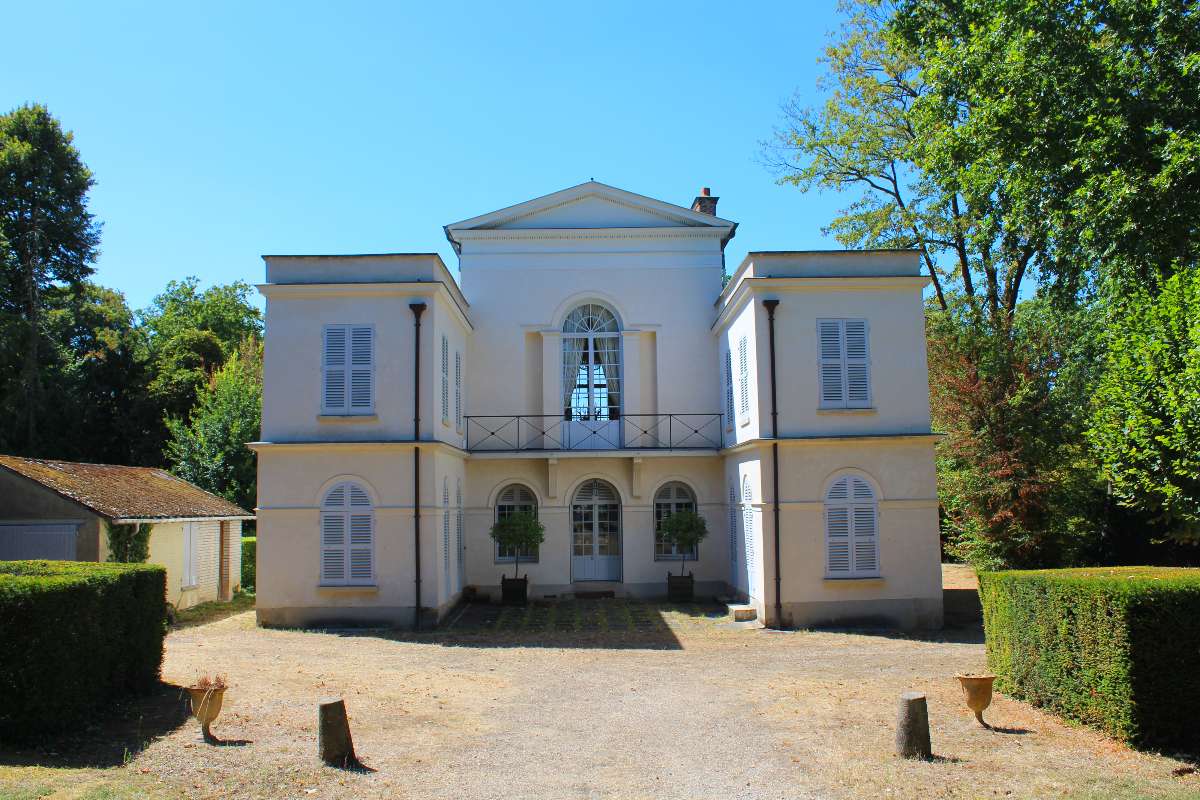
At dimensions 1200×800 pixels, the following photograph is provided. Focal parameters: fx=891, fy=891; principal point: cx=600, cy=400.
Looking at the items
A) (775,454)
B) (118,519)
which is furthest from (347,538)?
(775,454)

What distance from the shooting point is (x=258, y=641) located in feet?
49.3

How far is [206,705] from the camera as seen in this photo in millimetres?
8672

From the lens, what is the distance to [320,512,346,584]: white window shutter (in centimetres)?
1666

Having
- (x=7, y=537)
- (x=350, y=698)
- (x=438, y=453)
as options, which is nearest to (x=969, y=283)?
(x=438, y=453)

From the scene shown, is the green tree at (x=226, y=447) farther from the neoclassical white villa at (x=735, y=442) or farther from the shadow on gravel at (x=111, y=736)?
the shadow on gravel at (x=111, y=736)

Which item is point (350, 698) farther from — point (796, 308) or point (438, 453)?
point (796, 308)

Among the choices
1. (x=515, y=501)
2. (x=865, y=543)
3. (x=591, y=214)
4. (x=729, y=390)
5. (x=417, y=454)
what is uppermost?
(x=591, y=214)

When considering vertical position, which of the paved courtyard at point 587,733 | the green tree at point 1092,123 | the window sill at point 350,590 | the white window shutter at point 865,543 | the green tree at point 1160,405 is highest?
the green tree at point 1092,123

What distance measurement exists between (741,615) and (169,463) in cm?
2673

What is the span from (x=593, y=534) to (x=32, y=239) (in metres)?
24.1

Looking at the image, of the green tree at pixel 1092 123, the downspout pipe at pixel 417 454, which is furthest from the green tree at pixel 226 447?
the green tree at pixel 1092 123

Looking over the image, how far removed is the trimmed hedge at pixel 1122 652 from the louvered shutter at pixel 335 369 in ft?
40.3

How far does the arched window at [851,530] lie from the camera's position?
1680 cm

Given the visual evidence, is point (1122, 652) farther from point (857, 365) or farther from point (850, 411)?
point (857, 365)
